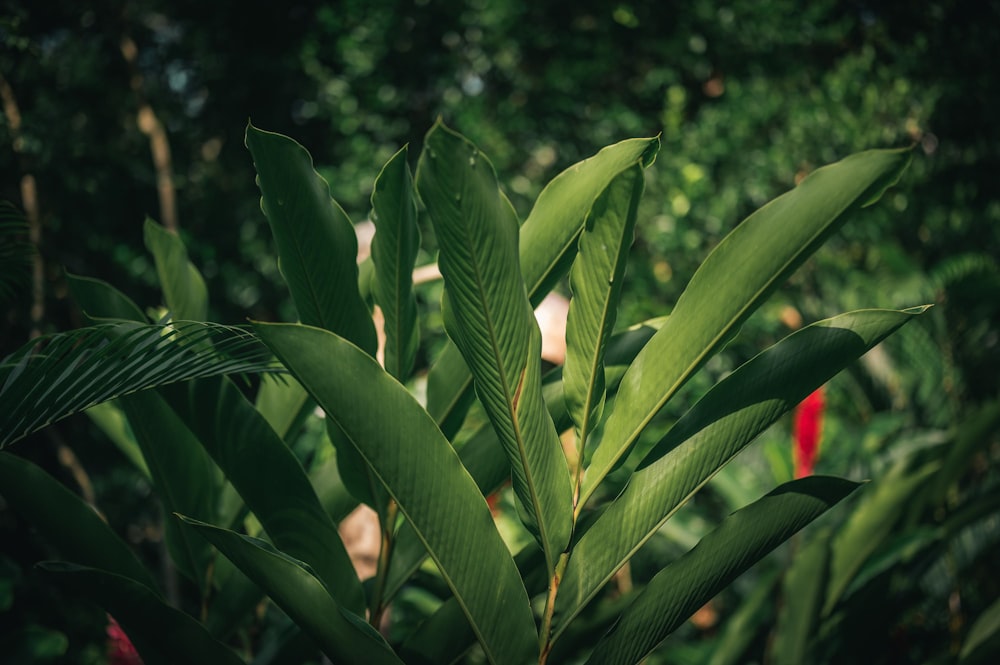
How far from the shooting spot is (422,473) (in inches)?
34.2

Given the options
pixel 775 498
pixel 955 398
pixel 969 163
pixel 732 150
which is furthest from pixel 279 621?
pixel 969 163

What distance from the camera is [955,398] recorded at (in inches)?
117

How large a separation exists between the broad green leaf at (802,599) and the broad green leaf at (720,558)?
0.78m

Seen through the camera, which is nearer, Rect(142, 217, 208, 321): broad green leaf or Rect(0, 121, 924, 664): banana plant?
Rect(0, 121, 924, 664): banana plant

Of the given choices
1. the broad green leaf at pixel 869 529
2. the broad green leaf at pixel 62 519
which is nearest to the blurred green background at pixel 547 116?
the broad green leaf at pixel 869 529

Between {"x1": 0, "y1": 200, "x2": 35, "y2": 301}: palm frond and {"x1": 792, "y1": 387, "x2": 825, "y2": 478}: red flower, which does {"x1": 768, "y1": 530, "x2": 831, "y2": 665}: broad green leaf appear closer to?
{"x1": 792, "y1": 387, "x2": 825, "y2": 478}: red flower

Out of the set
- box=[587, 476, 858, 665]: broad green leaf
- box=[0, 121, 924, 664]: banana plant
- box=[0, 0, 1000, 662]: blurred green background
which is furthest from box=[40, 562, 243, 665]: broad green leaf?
box=[0, 0, 1000, 662]: blurred green background

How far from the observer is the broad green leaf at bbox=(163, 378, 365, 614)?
105cm

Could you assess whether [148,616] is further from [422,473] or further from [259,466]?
[422,473]

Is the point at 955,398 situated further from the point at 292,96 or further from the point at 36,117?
the point at 36,117

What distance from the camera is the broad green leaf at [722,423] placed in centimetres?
92

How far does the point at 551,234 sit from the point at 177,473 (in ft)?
2.19

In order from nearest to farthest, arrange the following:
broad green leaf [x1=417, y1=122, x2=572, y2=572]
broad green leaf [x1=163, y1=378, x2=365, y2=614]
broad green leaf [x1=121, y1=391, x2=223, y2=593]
Answer: 1. broad green leaf [x1=417, y1=122, x2=572, y2=572]
2. broad green leaf [x1=163, y1=378, x2=365, y2=614]
3. broad green leaf [x1=121, y1=391, x2=223, y2=593]

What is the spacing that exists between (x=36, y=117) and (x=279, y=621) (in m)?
2.68
